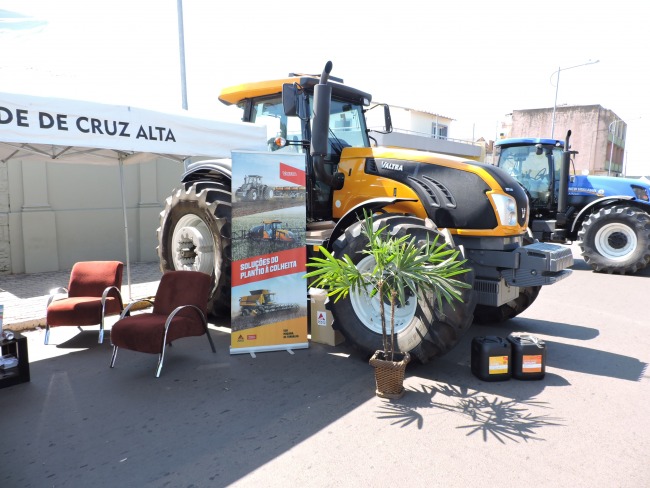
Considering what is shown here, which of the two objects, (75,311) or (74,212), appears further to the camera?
(74,212)

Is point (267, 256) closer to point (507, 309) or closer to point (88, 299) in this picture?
point (88, 299)

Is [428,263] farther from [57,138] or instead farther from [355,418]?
[57,138]

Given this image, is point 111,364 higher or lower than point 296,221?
lower

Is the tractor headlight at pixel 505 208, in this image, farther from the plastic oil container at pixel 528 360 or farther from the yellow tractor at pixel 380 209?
the plastic oil container at pixel 528 360

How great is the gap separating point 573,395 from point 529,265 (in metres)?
1.10

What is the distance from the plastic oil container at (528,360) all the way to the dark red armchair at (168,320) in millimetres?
2728

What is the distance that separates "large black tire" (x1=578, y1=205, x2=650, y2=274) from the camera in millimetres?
9031

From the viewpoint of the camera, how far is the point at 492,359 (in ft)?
13.2

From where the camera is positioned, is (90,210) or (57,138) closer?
(57,138)

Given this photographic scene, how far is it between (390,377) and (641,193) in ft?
28.2

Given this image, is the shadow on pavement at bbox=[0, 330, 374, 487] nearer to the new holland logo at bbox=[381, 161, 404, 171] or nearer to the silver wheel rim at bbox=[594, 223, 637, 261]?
the new holland logo at bbox=[381, 161, 404, 171]

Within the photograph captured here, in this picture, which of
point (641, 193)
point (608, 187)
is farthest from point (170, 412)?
A: point (641, 193)

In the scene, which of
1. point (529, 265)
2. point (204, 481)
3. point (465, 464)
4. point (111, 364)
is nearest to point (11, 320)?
point (111, 364)

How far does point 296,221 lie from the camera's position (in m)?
4.76
